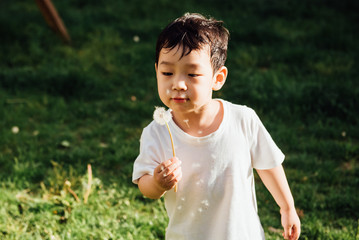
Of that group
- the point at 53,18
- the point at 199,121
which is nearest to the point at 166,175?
the point at 199,121

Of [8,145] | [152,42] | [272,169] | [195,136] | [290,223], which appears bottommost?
[8,145]

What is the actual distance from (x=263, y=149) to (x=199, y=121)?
306 millimetres

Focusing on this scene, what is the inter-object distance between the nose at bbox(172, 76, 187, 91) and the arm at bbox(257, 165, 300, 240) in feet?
1.88

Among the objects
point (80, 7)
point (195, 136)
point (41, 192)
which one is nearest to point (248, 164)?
point (195, 136)

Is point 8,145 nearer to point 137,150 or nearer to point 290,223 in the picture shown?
point 137,150

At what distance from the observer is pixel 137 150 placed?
3.42 meters

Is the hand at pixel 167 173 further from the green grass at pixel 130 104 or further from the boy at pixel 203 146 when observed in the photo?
the green grass at pixel 130 104

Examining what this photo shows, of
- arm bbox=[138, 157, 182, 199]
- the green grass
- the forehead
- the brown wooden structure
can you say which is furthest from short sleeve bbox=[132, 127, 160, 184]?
the brown wooden structure

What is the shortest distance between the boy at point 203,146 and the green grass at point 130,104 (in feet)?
2.67

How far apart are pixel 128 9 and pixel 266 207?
4440 millimetres

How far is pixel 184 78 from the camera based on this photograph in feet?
5.07

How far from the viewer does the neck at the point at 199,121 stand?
66.5 inches

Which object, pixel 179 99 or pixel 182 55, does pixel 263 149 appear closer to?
pixel 179 99

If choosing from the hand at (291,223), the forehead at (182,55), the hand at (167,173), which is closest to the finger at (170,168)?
the hand at (167,173)
